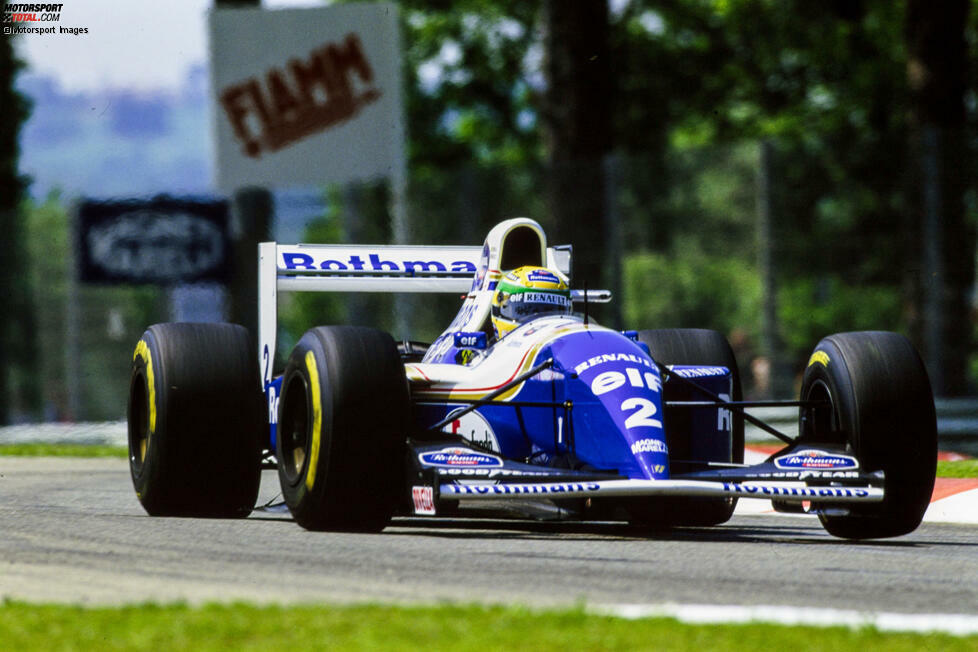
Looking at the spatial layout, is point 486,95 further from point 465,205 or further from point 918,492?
point 918,492

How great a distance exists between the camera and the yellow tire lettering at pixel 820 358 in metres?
8.85

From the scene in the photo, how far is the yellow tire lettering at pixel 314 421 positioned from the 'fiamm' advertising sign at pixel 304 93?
12.0 m

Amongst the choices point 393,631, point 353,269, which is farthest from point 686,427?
point 393,631

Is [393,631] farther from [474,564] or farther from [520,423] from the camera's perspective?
[520,423]

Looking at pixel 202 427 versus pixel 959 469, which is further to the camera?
pixel 959 469

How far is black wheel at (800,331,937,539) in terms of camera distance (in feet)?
27.6

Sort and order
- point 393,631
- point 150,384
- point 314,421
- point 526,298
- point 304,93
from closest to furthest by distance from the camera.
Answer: point 393,631 < point 314,421 < point 150,384 < point 526,298 < point 304,93

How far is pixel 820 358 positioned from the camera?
29.4 feet

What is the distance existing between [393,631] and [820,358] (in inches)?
168

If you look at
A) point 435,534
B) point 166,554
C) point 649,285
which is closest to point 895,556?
point 435,534

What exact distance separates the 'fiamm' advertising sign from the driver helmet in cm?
1075

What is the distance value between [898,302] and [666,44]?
1713 centimetres

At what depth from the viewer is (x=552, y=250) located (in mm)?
10703

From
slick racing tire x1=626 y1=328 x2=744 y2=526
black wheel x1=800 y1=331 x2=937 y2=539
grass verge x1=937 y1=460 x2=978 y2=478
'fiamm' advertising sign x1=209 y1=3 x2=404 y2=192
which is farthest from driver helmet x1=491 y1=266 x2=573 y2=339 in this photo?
'fiamm' advertising sign x1=209 y1=3 x2=404 y2=192
